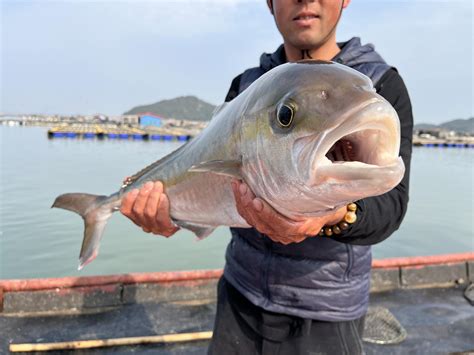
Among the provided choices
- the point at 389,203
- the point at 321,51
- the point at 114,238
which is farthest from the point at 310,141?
the point at 114,238

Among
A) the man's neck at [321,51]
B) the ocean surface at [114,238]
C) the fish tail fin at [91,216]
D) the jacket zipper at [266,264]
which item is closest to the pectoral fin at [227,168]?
the jacket zipper at [266,264]

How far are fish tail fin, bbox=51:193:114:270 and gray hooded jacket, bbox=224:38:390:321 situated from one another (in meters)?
1.50

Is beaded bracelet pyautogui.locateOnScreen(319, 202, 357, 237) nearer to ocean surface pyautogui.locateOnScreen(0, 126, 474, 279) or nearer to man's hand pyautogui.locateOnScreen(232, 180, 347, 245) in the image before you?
man's hand pyautogui.locateOnScreen(232, 180, 347, 245)

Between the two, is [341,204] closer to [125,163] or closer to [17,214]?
[17,214]

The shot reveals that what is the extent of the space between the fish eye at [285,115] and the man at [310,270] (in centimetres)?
60

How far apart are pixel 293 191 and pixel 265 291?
1098 mm

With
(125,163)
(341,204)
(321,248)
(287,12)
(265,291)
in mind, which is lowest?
(125,163)

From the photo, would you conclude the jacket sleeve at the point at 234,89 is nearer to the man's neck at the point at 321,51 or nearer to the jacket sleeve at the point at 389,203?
the man's neck at the point at 321,51

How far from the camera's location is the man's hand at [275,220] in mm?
1777

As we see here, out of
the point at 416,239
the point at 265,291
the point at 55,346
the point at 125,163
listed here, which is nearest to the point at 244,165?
the point at 265,291

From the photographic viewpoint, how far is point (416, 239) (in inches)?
604

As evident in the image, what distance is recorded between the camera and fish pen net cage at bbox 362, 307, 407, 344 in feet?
16.3

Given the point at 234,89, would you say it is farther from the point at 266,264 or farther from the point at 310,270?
the point at 310,270

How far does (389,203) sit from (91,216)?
2.46 metres
